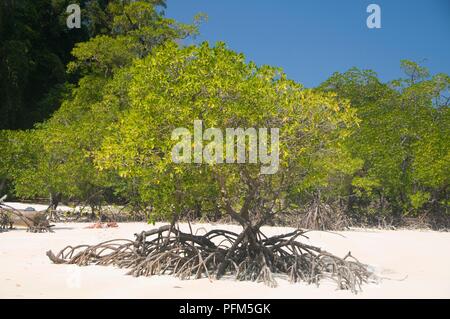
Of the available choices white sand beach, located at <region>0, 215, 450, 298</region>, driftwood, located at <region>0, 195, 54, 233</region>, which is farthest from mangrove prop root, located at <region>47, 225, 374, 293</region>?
driftwood, located at <region>0, 195, 54, 233</region>

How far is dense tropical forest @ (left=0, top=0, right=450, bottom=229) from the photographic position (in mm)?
8008

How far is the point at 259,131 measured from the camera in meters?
8.03

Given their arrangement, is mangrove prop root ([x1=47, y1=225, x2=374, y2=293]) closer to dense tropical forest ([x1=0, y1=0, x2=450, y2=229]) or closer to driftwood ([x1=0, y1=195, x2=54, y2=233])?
dense tropical forest ([x1=0, y1=0, x2=450, y2=229])

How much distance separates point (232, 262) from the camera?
829cm

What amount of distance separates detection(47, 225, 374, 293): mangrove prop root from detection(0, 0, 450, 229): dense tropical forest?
0.54 meters

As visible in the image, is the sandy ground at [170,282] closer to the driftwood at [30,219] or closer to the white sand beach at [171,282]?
the white sand beach at [171,282]

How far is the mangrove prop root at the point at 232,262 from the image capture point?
8031 mm

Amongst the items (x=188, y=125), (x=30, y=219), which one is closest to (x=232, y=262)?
(x=188, y=125)

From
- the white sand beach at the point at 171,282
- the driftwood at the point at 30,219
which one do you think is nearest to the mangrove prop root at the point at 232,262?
the white sand beach at the point at 171,282

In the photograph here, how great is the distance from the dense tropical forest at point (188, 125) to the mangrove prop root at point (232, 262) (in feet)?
1.78

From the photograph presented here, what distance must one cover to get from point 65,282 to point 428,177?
51.5ft

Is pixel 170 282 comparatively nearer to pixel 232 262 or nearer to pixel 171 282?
pixel 171 282
